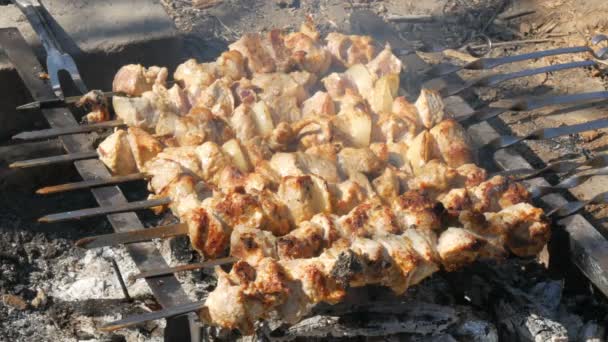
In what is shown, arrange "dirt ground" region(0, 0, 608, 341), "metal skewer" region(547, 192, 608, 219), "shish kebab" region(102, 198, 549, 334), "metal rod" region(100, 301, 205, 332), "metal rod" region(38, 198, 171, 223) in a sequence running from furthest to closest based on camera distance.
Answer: "dirt ground" region(0, 0, 608, 341)
"metal skewer" region(547, 192, 608, 219)
"metal rod" region(38, 198, 171, 223)
"shish kebab" region(102, 198, 549, 334)
"metal rod" region(100, 301, 205, 332)

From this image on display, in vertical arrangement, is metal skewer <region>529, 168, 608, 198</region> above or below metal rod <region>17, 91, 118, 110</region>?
below

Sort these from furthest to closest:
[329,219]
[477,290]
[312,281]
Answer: [477,290]
[329,219]
[312,281]

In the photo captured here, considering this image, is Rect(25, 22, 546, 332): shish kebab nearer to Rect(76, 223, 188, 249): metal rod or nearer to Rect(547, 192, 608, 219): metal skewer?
Rect(76, 223, 188, 249): metal rod

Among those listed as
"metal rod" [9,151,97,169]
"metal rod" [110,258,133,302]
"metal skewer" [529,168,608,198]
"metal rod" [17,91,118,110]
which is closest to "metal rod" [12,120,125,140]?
"metal rod" [9,151,97,169]

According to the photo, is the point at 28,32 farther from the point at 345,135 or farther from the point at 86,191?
the point at 345,135

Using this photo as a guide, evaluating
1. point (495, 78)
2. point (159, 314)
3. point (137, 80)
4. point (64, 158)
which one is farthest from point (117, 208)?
point (495, 78)

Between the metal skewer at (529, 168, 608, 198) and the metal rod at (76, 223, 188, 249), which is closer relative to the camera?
the metal rod at (76, 223, 188, 249)

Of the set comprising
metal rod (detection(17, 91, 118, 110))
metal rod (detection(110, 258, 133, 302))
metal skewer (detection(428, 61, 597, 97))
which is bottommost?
metal rod (detection(110, 258, 133, 302))

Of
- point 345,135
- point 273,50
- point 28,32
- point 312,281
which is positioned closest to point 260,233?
point 312,281
